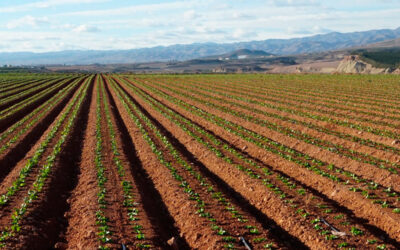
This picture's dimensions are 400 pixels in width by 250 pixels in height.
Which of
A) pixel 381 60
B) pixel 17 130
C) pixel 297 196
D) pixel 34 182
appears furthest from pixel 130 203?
pixel 381 60

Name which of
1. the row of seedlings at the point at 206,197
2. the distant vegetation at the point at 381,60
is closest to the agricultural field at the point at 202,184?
the row of seedlings at the point at 206,197

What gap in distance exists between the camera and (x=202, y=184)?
13.3 meters

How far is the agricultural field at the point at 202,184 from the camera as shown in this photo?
9.56 m

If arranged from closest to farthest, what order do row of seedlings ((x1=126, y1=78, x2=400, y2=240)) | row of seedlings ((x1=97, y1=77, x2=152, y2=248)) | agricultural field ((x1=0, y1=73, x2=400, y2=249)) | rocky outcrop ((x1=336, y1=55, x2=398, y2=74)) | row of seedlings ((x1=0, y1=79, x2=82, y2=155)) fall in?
row of seedlings ((x1=97, y1=77, x2=152, y2=248)), agricultural field ((x1=0, y1=73, x2=400, y2=249)), row of seedlings ((x1=126, y1=78, x2=400, y2=240)), row of seedlings ((x1=0, y1=79, x2=82, y2=155)), rocky outcrop ((x1=336, y1=55, x2=398, y2=74))

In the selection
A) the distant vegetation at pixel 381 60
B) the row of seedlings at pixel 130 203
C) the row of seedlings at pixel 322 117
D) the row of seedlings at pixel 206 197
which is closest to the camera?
the row of seedlings at pixel 130 203

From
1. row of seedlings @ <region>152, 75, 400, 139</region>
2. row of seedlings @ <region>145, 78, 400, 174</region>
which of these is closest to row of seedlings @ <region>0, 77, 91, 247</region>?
row of seedlings @ <region>145, 78, 400, 174</region>

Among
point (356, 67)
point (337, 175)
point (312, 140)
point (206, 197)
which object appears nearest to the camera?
point (206, 197)

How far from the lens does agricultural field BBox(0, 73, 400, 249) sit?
9.56 meters

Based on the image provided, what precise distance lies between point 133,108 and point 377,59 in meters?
128

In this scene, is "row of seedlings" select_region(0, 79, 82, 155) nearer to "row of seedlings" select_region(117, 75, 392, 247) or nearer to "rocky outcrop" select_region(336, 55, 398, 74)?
"row of seedlings" select_region(117, 75, 392, 247)

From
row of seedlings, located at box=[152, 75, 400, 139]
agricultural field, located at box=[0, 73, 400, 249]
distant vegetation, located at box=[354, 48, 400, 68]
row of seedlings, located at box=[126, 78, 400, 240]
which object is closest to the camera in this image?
agricultural field, located at box=[0, 73, 400, 249]

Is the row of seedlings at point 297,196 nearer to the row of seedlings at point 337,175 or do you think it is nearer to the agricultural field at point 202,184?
the agricultural field at point 202,184

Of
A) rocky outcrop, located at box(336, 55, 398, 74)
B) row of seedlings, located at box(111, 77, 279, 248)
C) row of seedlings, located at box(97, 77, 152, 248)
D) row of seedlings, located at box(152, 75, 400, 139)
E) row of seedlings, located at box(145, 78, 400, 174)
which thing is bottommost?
rocky outcrop, located at box(336, 55, 398, 74)

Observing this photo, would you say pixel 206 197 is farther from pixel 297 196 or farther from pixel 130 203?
pixel 297 196
